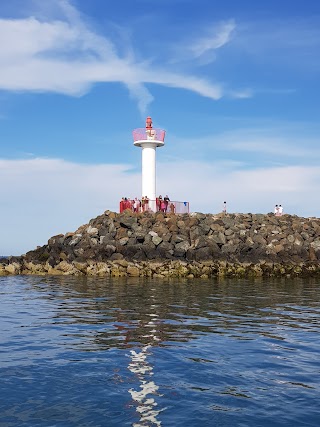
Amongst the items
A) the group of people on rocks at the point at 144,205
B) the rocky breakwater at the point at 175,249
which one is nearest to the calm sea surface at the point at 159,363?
the rocky breakwater at the point at 175,249

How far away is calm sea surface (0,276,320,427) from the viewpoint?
7590mm

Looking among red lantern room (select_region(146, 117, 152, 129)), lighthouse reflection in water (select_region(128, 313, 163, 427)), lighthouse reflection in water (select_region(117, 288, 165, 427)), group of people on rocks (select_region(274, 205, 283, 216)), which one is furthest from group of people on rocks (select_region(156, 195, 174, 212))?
lighthouse reflection in water (select_region(128, 313, 163, 427))

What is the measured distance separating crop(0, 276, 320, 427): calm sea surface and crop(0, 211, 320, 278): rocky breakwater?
14.9 m

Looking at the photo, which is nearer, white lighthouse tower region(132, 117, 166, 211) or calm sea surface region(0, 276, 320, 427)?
calm sea surface region(0, 276, 320, 427)

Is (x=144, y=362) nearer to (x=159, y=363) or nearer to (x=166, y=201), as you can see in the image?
(x=159, y=363)

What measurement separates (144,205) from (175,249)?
8.14m

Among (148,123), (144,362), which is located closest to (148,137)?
(148,123)

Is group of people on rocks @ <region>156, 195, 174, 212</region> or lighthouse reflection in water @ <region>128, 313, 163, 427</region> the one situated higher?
group of people on rocks @ <region>156, 195, 174, 212</region>

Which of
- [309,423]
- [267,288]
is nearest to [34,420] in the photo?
[309,423]

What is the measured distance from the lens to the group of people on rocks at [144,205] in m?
43.8

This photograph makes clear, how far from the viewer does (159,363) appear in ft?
34.2

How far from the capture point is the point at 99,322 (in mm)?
15477

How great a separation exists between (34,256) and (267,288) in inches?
857

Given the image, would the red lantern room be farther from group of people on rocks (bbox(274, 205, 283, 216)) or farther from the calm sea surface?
the calm sea surface
